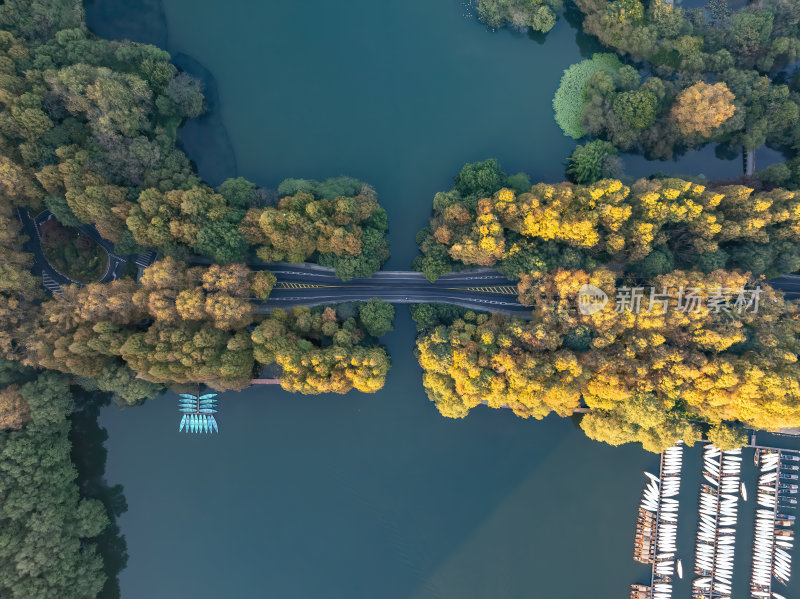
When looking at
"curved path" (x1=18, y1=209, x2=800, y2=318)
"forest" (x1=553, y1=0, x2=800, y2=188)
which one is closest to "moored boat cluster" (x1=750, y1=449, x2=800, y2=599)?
"curved path" (x1=18, y1=209, x2=800, y2=318)

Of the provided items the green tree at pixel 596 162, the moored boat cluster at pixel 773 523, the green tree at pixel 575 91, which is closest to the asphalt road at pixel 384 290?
the green tree at pixel 596 162

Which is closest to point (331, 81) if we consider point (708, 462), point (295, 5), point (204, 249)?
point (295, 5)

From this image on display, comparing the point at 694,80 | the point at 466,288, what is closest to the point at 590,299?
the point at 466,288

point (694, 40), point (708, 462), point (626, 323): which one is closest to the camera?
point (626, 323)

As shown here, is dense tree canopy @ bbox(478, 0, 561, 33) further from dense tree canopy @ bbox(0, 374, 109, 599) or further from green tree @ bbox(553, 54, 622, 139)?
dense tree canopy @ bbox(0, 374, 109, 599)

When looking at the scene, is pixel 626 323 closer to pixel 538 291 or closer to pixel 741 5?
pixel 538 291

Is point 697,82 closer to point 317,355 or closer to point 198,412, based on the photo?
point 317,355
